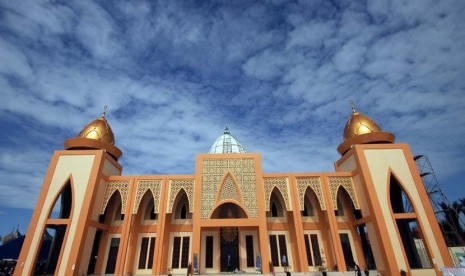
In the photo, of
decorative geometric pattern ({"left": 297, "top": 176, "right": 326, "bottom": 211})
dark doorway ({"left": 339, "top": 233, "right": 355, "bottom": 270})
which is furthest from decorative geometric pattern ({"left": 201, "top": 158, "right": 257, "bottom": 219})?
dark doorway ({"left": 339, "top": 233, "right": 355, "bottom": 270})

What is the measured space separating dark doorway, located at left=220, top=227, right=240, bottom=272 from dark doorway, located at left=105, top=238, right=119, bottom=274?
6461 mm

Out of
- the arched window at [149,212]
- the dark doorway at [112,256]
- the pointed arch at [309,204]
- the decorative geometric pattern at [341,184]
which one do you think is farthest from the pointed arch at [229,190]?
the dark doorway at [112,256]

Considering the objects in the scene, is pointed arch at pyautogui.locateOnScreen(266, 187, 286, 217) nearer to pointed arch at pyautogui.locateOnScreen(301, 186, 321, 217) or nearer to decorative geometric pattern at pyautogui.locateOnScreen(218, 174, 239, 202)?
pointed arch at pyautogui.locateOnScreen(301, 186, 321, 217)

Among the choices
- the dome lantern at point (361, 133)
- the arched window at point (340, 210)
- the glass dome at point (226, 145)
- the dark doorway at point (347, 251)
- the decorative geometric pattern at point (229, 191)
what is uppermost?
the glass dome at point (226, 145)

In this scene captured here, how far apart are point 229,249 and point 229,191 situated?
152 inches

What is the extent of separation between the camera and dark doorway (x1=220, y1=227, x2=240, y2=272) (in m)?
16.1

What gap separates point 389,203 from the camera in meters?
14.1

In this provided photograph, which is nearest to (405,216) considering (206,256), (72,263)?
(206,256)

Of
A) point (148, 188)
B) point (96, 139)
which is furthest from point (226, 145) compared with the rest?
point (96, 139)

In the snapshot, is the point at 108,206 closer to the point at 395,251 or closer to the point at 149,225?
the point at 149,225

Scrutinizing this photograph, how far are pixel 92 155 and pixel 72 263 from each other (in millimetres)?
5865

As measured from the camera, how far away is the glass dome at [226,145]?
963 inches

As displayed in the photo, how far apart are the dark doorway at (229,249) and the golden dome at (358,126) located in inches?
388

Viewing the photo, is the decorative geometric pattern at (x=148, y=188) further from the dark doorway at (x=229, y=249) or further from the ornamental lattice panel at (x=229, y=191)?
the dark doorway at (x=229, y=249)
